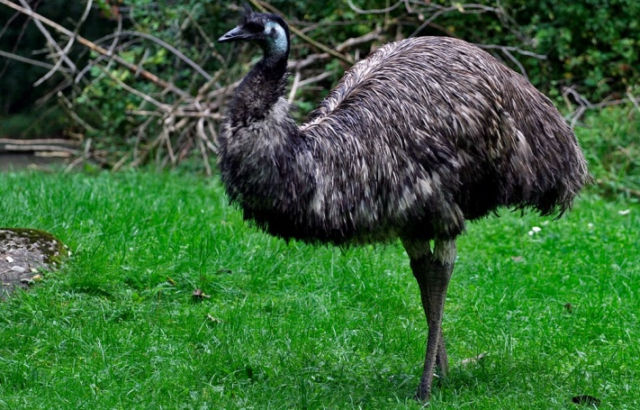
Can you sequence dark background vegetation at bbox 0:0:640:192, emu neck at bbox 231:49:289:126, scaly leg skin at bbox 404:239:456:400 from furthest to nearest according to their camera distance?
dark background vegetation at bbox 0:0:640:192 < scaly leg skin at bbox 404:239:456:400 < emu neck at bbox 231:49:289:126

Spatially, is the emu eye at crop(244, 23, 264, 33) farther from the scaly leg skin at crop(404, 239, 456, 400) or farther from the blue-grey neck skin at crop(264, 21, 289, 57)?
the scaly leg skin at crop(404, 239, 456, 400)

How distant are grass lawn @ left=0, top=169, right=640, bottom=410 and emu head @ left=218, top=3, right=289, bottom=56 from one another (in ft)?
3.43

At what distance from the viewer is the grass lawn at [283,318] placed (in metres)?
4.48

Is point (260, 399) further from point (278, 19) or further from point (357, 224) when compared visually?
point (278, 19)

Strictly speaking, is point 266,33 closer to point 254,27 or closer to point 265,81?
point 254,27

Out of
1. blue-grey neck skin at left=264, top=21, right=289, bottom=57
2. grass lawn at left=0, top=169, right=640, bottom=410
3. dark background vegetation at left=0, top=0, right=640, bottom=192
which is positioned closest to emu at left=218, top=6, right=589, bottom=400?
blue-grey neck skin at left=264, top=21, right=289, bottom=57

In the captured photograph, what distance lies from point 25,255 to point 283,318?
1570 millimetres

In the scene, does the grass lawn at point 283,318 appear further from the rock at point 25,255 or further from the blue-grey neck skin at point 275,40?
the blue-grey neck skin at point 275,40

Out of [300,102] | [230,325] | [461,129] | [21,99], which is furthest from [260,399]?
[21,99]

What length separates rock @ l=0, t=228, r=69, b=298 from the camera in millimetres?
5402

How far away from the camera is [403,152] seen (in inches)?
159

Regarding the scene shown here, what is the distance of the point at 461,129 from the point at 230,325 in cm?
181

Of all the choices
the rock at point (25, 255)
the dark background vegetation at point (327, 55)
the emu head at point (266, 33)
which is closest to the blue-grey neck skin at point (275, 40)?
the emu head at point (266, 33)

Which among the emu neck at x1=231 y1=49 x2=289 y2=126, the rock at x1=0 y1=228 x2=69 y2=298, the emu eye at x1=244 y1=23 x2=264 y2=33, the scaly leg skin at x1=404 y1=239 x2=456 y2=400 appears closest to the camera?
the emu neck at x1=231 y1=49 x2=289 y2=126
